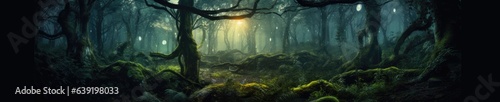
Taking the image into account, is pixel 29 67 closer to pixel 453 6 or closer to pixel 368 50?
pixel 453 6

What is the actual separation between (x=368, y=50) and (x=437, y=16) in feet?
20.7

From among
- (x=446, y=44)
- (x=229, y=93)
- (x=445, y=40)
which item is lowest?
(x=229, y=93)

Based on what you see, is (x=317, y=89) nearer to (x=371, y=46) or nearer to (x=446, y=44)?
(x=446, y=44)

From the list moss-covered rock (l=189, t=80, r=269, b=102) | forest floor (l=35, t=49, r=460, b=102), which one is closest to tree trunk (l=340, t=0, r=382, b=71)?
forest floor (l=35, t=49, r=460, b=102)

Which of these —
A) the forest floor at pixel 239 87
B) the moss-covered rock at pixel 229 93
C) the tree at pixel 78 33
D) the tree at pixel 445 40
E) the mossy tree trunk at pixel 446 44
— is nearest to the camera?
the forest floor at pixel 239 87

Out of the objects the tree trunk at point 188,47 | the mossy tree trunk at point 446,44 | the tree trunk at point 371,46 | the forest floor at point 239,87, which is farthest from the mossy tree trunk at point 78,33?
the tree trunk at point 371,46

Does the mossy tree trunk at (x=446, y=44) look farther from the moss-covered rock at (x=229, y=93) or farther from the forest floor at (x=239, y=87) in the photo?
the moss-covered rock at (x=229, y=93)

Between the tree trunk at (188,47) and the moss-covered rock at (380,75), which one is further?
the tree trunk at (188,47)

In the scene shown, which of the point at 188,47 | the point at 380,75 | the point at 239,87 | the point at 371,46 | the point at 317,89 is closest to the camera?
the point at 239,87

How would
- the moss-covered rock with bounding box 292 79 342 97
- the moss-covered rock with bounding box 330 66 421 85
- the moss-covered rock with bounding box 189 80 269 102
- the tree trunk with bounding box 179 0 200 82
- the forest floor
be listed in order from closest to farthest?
the forest floor < the moss-covered rock with bounding box 189 80 269 102 < the moss-covered rock with bounding box 292 79 342 97 < the moss-covered rock with bounding box 330 66 421 85 < the tree trunk with bounding box 179 0 200 82

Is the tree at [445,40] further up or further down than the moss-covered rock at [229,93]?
further up

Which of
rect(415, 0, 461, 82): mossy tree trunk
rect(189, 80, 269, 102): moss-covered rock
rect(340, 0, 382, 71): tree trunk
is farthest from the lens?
rect(340, 0, 382, 71): tree trunk

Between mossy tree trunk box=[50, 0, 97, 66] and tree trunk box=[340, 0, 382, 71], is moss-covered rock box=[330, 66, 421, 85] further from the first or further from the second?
mossy tree trunk box=[50, 0, 97, 66]

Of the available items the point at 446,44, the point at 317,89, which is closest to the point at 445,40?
the point at 446,44
